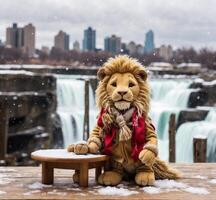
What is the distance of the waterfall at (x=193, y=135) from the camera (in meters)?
17.6

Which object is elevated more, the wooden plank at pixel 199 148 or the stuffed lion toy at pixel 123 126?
the stuffed lion toy at pixel 123 126

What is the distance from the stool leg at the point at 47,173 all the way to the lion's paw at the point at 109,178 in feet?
1.16

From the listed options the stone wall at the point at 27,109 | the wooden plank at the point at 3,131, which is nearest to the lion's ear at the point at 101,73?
the wooden plank at the point at 3,131

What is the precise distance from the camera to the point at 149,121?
412 cm

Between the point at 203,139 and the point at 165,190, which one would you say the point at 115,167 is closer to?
the point at 165,190

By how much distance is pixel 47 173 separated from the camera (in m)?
4.00

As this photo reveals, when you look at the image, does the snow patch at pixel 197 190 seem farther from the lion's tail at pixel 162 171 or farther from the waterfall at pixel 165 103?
the waterfall at pixel 165 103

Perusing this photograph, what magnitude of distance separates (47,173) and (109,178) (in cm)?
45

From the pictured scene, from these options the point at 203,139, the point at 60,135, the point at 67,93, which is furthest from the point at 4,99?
the point at 203,139

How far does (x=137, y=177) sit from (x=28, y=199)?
0.84 meters

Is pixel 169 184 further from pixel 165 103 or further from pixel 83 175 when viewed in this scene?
pixel 165 103

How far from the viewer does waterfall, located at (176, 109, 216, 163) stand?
17.6 metres

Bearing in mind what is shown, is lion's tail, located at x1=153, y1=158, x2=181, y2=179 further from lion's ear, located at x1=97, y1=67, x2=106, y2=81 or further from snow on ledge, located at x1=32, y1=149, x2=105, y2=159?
lion's ear, located at x1=97, y1=67, x2=106, y2=81

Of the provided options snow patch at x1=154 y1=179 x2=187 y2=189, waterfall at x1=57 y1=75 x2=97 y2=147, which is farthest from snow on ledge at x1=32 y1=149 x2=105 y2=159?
waterfall at x1=57 y1=75 x2=97 y2=147
